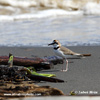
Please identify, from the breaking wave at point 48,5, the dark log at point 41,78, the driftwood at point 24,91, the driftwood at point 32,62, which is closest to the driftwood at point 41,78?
the dark log at point 41,78

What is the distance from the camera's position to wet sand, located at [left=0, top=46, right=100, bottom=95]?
3395mm

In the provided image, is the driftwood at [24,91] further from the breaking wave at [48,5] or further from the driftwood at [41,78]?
the breaking wave at [48,5]

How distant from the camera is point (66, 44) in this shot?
6.74 metres

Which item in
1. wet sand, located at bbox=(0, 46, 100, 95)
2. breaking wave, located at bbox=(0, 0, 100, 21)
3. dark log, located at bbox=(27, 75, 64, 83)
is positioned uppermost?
breaking wave, located at bbox=(0, 0, 100, 21)

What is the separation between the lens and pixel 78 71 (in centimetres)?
428

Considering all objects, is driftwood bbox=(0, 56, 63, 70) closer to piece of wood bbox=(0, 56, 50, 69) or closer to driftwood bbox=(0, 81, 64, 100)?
piece of wood bbox=(0, 56, 50, 69)

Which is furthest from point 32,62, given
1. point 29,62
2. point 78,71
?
point 78,71

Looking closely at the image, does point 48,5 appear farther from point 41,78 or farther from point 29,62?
point 41,78

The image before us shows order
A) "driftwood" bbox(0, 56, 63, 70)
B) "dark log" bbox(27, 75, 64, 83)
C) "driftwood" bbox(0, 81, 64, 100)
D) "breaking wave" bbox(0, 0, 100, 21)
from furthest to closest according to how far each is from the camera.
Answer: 1. "breaking wave" bbox(0, 0, 100, 21)
2. "driftwood" bbox(0, 56, 63, 70)
3. "dark log" bbox(27, 75, 64, 83)
4. "driftwood" bbox(0, 81, 64, 100)

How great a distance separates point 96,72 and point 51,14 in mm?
10380

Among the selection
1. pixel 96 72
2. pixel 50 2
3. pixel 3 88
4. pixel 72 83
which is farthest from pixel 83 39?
pixel 50 2

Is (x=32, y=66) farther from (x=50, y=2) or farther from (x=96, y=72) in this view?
(x=50, y=2)

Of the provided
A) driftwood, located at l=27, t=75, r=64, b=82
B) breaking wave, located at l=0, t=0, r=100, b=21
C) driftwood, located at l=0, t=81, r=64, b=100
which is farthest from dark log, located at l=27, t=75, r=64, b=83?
breaking wave, located at l=0, t=0, r=100, b=21

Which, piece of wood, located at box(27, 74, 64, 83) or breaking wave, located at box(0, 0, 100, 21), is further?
breaking wave, located at box(0, 0, 100, 21)
